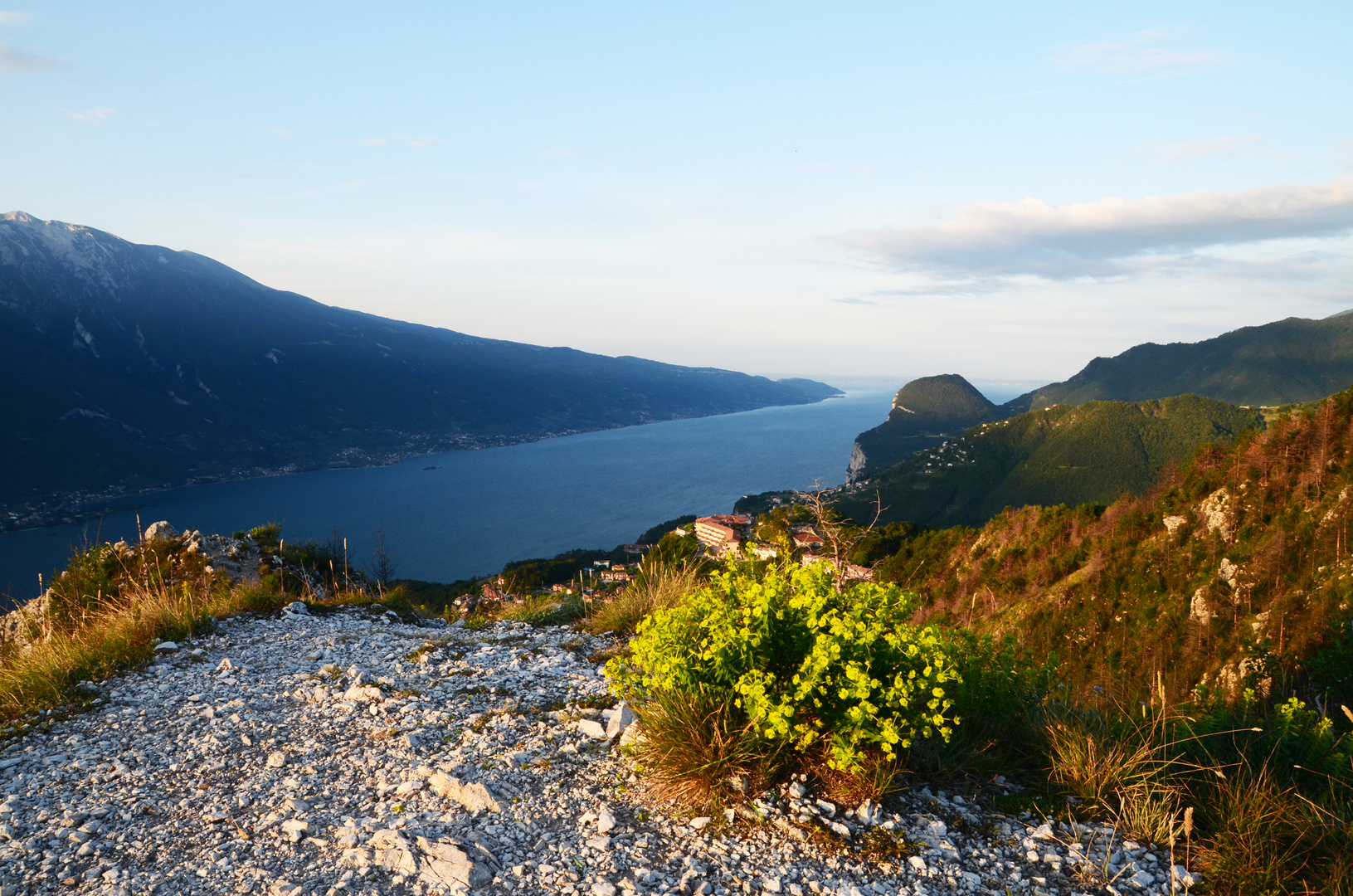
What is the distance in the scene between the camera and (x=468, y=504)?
410ft

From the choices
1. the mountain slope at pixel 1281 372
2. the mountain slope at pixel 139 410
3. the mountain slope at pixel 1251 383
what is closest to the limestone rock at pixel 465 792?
the mountain slope at pixel 139 410

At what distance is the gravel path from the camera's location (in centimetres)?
337

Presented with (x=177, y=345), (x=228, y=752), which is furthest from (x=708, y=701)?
(x=177, y=345)

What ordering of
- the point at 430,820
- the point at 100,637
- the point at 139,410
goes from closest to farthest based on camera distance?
1. the point at 430,820
2. the point at 100,637
3. the point at 139,410

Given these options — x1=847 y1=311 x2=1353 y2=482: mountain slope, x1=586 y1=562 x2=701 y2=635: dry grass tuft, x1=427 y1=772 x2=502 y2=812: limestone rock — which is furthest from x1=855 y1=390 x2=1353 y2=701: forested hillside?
x1=847 y1=311 x2=1353 y2=482: mountain slope

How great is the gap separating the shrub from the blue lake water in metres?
73.2

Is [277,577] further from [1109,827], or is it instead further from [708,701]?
[1109,827]

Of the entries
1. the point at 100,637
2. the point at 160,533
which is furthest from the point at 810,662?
the point at 160,533

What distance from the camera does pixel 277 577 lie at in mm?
12500

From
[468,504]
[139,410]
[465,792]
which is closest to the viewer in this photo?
[465,792]

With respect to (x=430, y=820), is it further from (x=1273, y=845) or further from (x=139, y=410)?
(x=139, y=410)

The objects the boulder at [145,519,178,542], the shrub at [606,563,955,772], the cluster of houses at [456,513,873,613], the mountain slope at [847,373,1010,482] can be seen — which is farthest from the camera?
the mountain slope at [847,373,1010,482]

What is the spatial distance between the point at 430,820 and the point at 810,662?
7.98ft

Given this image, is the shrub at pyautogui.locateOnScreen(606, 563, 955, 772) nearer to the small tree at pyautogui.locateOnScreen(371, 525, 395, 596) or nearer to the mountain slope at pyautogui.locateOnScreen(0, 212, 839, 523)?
the small tree at pyautogui.locateOnScreen(371, 525, 395, 596)
